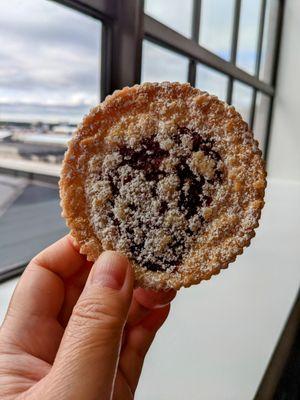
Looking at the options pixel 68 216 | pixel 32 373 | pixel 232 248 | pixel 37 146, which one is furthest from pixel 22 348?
pixel 37 146

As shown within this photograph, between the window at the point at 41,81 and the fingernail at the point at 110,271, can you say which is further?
the window at the point at 41,81

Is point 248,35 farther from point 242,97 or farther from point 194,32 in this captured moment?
point 194,32

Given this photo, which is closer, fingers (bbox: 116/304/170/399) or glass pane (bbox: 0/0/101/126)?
fingers (bbox: 116/304/170/399)

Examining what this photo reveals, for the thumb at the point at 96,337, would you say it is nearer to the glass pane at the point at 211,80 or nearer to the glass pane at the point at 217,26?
the glass pane at the point at 211,80

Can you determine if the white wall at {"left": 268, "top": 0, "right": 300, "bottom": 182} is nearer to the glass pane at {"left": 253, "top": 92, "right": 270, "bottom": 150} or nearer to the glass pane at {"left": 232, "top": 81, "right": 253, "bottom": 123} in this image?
the glass pane at {"left": 253, "top": 92, "right": 270, "bottom": 150}

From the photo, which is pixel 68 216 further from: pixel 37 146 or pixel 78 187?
pixel 37 146

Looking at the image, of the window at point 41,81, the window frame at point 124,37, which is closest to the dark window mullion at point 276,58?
the window frame at point 124,37

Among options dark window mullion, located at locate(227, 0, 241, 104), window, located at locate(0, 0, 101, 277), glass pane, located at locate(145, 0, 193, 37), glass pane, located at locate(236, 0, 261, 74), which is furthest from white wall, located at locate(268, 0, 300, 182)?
window, located at locate(0, 0, 101, 277)
